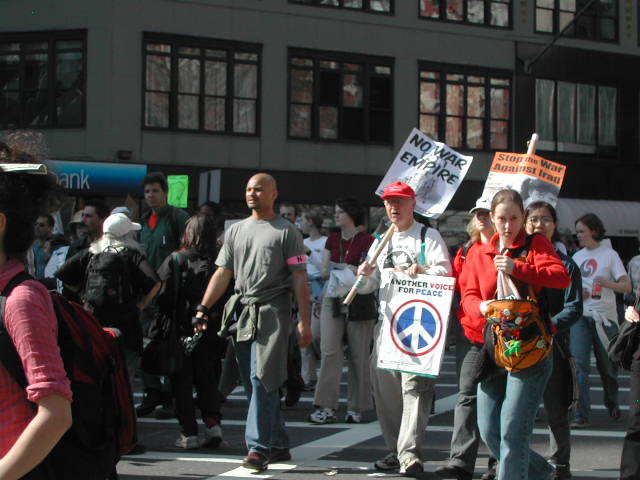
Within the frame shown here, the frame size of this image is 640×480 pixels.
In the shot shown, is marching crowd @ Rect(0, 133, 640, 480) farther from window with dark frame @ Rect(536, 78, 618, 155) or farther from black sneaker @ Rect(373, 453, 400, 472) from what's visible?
window with dark frame @ Rect(536, 78, 618, 155)

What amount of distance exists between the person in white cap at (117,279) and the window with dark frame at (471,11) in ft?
72.2

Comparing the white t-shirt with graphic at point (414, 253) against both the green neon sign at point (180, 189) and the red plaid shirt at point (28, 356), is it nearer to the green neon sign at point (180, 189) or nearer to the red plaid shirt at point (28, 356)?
the red plaid shirt at point (28, 356)

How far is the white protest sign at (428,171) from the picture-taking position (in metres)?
8.47

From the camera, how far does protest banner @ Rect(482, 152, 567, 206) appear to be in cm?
816

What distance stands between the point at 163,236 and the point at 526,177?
3630 mm

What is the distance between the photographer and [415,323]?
24.2 feet

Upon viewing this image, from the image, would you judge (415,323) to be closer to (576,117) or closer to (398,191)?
(398,191)

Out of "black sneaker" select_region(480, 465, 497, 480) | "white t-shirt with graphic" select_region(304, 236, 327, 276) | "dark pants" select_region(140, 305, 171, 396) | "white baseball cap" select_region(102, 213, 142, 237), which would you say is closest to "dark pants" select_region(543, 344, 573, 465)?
"black sneaker" select_region(480, 465, 497, 480)

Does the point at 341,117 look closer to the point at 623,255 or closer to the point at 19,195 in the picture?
the point at 623,255

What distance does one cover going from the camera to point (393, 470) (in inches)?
297

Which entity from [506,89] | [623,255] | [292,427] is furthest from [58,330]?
[623,255]

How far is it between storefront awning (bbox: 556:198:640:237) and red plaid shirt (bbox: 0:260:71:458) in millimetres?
29257

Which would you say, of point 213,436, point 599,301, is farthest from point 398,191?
point 599,301

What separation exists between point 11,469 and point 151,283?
229 inches
